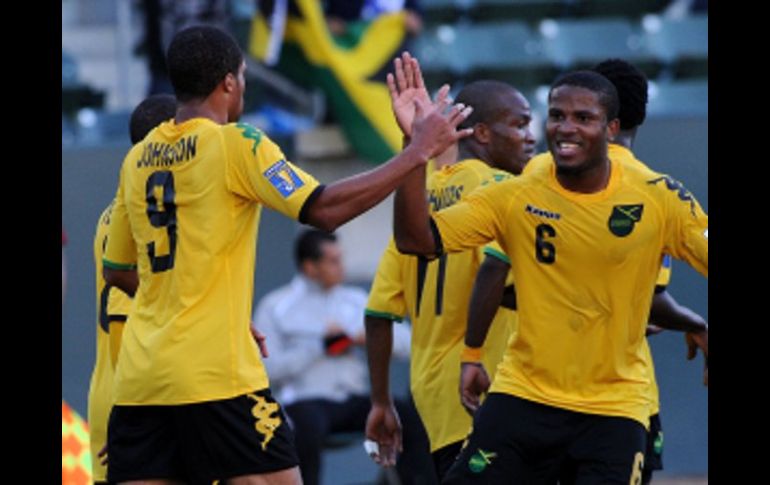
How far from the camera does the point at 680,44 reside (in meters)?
15.8

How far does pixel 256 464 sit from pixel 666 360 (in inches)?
279

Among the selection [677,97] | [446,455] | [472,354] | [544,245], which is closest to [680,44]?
[677,97]

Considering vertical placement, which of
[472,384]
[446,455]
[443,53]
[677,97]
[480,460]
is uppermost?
[443,53]

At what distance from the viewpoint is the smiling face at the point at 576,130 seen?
253 inches

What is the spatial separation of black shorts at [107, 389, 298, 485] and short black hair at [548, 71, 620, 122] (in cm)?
165

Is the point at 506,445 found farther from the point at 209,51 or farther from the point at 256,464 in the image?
the point at 209,51

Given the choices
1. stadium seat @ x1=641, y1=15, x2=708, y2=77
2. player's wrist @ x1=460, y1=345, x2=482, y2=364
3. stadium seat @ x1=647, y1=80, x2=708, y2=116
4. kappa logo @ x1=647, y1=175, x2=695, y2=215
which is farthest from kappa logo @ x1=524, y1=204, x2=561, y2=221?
stadium seat @ x1=641, y1=15, x2=708, y2=77

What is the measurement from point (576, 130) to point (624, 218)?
0.38 metres

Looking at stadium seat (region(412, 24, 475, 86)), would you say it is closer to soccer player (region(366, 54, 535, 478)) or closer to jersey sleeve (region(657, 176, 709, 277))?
soccer player (region(366, 54, 535, 478))

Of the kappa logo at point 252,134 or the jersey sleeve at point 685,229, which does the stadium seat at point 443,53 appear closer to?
the jersey sleeve at point 685,229

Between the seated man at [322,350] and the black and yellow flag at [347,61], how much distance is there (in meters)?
2.13

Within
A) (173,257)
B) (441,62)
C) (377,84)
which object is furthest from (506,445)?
(441,62)

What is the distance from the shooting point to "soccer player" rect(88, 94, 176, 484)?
7445 millimetres

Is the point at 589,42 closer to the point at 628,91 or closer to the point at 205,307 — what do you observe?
the point at 628,91
